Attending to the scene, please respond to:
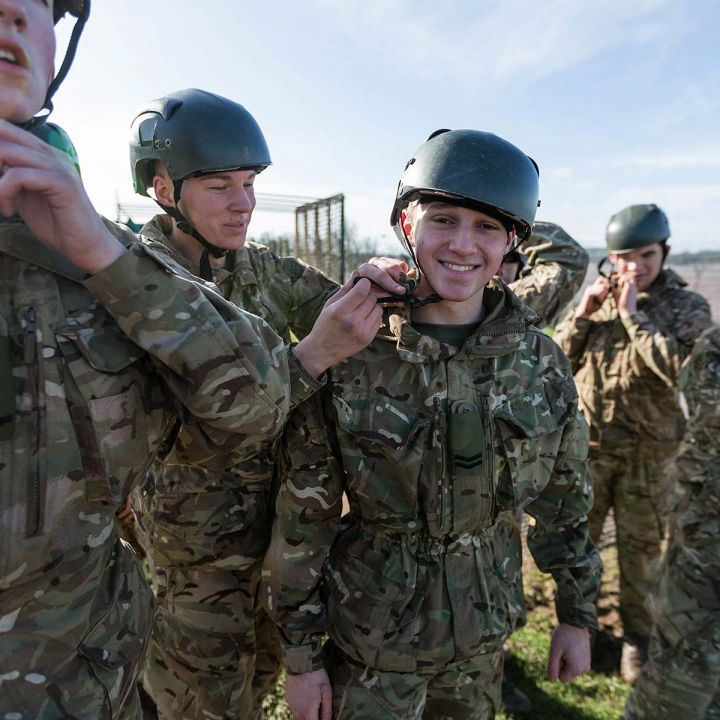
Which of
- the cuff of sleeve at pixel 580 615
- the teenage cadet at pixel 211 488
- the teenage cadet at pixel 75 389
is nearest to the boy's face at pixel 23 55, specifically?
the teenage cadet at pixel 75 389

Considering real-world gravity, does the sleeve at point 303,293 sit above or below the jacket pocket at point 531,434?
above

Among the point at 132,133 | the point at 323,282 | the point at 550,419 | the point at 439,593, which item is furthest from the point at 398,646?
the point at 132,133

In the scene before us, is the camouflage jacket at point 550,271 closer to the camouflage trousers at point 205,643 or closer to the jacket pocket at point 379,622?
the jacket pocket at point 379,622

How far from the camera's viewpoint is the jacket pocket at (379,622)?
1.92 metres

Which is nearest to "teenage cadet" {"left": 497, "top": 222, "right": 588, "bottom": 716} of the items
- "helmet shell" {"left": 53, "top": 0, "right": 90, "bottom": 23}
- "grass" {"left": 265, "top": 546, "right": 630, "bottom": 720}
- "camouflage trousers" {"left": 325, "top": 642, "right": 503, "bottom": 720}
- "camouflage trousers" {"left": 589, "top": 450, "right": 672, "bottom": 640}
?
"grass" {"left": 265, "top": 546, "right": 630, "bottom": 720}

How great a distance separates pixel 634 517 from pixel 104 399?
166 inches

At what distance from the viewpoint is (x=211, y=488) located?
2463 mm

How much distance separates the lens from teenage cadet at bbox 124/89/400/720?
2.49 m

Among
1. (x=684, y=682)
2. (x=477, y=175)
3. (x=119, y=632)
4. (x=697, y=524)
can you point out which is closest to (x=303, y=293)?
(x=477, y=175)

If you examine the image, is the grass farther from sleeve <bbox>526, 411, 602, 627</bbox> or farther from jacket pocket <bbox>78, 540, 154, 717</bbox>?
jacket pocket <bbox>78, 540, 154, 717</bbox>

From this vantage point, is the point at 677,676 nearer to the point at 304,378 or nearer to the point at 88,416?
the point at 304,378

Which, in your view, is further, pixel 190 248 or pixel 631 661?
pixel 631 661

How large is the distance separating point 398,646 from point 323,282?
1.66 metres

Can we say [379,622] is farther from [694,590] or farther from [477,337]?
[694,590]
